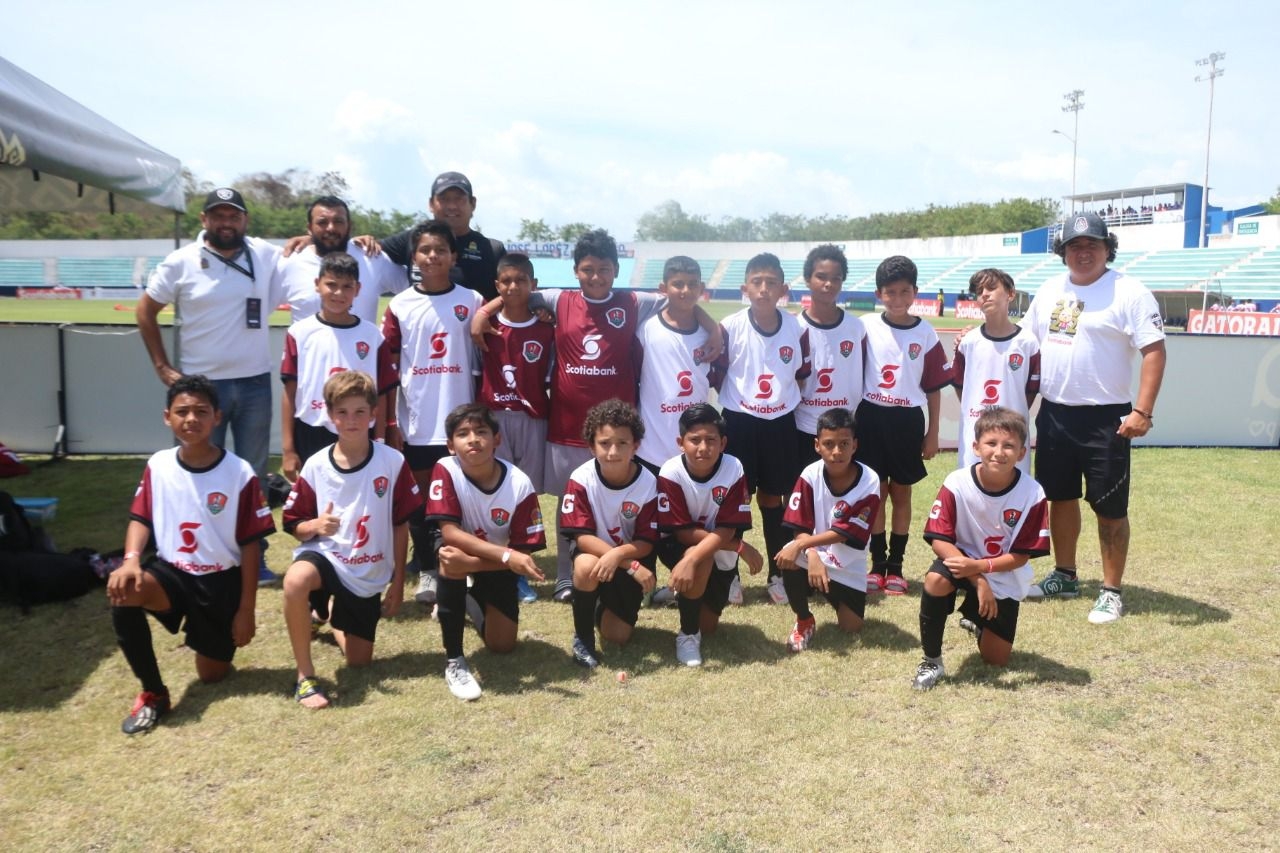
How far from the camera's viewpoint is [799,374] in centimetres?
511

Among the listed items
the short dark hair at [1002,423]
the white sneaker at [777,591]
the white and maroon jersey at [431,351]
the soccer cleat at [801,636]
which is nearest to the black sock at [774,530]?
the white sneaker at [777,591]

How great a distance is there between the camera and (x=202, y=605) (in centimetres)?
377

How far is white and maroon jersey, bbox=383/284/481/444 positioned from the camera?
4.88 m

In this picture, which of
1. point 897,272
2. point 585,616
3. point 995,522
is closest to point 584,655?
point 585,616

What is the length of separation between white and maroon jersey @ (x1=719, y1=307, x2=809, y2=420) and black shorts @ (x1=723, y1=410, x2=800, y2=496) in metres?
0.05

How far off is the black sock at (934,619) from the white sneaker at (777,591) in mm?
1152

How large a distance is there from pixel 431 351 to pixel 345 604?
5.03 ft

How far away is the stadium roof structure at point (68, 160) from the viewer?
5.21 m

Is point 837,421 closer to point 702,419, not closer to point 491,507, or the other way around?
point 702,419

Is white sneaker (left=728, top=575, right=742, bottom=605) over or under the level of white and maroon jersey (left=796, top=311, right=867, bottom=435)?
under

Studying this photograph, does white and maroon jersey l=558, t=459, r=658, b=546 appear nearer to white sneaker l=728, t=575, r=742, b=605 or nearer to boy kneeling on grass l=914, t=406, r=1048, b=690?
white sneaker l=728, t=575, r=742, b=605

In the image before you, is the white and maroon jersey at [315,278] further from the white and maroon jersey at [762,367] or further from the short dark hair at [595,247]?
the white and maroon jersey at [762,367]

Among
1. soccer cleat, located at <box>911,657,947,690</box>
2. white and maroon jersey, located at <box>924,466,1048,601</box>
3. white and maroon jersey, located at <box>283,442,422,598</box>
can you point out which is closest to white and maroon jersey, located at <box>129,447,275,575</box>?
white and maroon jersey, located at <box>283,442,422,598</box>

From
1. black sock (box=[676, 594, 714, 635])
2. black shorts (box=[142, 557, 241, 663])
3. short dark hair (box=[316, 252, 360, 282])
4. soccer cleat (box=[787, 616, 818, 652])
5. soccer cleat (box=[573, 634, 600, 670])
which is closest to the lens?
black shorts (box=[142, 557, 241, 663])
